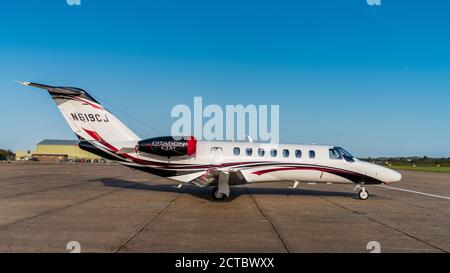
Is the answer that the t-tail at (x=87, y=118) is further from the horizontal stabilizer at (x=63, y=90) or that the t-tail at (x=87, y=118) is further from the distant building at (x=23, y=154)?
the distant building at (x=23, y=154)

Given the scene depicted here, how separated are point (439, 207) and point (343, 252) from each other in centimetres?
1007

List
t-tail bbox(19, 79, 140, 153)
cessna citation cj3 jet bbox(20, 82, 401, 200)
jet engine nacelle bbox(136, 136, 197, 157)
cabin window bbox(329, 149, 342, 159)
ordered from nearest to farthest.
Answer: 1. jet engine nacelle bbox(136, 136, 197, 157)
2. cessna citation cj3 jet bbox(20, 82, 401, 200)
3. t-tail bbox(19, 79, 140, 153)
4. cabin window bbox(329, 149, 342, 159)

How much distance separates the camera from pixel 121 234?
8477 millimetres

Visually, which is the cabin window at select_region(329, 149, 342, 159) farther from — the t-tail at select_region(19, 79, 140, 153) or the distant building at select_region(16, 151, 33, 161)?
the distant building at select_region(16, 151, 33, 161)

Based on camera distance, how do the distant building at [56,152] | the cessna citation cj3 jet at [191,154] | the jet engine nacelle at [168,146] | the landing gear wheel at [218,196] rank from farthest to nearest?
the distant building at [56,152] < the cessna citation cj3 jet at [191,154] < the jet engine nacelle at [168,146] < the landing gear wheel at [218,196]

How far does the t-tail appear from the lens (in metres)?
15.7

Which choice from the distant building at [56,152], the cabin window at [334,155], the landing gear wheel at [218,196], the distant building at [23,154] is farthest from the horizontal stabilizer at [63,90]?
the distant building at [23,154]

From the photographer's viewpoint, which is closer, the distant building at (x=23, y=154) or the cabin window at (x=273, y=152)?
the cabin window at (x=273, y=152)

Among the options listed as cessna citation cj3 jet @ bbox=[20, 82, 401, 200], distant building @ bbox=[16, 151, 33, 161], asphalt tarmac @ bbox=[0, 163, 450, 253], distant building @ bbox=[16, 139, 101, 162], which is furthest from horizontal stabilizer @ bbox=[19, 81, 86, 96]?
distant building @ bbox=[16, 151, 33, 161]

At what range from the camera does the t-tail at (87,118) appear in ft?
51.5

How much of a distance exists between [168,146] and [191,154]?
1.01 m
